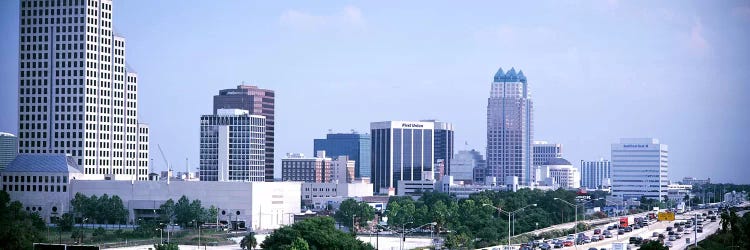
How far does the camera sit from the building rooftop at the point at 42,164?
192 meters

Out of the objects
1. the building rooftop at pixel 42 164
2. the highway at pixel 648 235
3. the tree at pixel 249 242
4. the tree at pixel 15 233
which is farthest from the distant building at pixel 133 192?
the highway at pixel 648 235

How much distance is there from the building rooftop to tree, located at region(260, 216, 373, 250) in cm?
7766

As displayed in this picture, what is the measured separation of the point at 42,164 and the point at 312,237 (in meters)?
83.8

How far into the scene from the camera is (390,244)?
540 ft

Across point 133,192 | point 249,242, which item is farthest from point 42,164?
point 249,242

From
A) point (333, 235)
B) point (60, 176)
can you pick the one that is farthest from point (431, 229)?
point (333, 235)

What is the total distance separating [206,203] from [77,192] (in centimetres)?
1929

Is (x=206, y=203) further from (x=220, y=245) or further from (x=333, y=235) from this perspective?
(x=333, y=235)

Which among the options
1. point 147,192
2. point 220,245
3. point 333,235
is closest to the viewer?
point 333,235

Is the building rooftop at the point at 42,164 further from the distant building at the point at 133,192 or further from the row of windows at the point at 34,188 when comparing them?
the row of windows at the point at 34,188

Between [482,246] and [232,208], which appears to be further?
[232,208]

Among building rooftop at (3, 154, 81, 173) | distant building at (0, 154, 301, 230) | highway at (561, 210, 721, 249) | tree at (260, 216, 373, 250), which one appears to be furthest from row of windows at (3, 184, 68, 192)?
highway at (561, 210, 721, 249)

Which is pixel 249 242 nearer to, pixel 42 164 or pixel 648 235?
pixel 648 235

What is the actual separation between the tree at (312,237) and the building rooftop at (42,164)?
7766 centimetres
